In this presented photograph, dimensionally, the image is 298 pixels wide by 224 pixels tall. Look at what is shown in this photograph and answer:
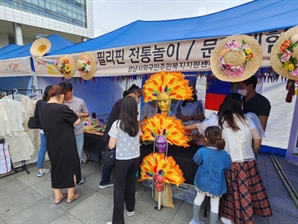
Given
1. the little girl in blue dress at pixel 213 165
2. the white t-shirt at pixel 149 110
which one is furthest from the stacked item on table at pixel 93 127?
the little girl in blue dress at pixel 213 165

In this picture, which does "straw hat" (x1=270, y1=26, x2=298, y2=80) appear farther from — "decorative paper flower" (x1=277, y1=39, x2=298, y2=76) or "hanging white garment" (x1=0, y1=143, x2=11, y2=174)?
"hanging white garment" (x1=0, y1=143, x2=11, y2=174)

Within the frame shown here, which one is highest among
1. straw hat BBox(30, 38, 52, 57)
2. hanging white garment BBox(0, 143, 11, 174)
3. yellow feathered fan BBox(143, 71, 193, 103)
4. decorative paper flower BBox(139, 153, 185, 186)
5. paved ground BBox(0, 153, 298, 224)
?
straw hat BBox(30, 38, 52, 57)

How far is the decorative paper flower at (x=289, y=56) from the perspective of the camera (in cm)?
123

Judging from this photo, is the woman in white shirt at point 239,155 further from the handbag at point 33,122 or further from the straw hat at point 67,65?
the handbag at point 33,122

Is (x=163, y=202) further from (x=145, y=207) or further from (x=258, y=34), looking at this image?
(x=258, y=34)

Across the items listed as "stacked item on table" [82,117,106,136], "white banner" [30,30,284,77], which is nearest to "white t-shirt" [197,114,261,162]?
"white banner" [30,30,284,77]

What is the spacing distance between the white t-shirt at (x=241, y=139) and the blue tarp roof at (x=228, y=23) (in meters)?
0.87

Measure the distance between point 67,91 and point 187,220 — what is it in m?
2.30

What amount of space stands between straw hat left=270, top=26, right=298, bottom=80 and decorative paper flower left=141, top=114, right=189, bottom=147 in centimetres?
104

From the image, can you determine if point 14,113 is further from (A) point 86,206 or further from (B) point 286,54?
(B) point 286,54

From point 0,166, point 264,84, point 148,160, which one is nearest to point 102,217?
point 148,160

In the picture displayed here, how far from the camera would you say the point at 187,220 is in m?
1.98

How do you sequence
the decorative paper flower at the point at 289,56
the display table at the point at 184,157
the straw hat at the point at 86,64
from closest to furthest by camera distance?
the decorative paper flower at the point at 289,56 < the display table at the point at 184,157 < the straw hat at the point at 86,64

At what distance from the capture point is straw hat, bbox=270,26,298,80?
1.24 metres
